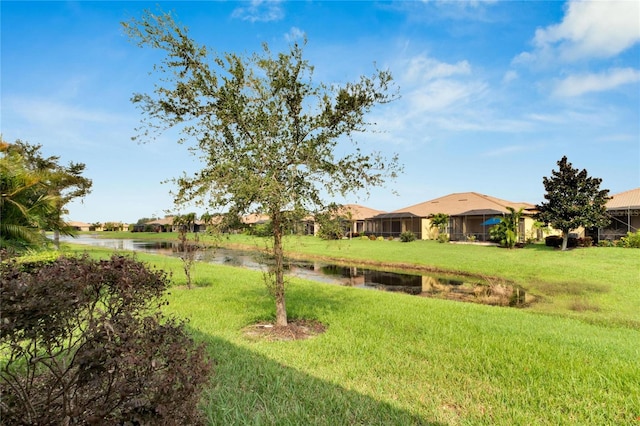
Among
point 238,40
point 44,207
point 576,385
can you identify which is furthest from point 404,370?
point 44,207

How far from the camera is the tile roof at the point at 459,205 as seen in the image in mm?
37438

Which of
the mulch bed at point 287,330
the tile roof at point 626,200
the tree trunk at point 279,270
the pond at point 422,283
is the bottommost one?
the pond at point 422,283

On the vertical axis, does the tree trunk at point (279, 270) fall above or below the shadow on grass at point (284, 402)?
above

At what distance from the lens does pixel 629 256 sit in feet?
66.0

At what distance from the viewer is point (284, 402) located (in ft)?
12.7

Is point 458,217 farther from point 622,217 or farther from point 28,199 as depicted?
point 28,199

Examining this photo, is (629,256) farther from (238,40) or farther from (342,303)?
(238,40)

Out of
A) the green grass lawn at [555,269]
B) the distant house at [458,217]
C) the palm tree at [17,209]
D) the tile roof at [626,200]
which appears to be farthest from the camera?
the distant house at [458,217]

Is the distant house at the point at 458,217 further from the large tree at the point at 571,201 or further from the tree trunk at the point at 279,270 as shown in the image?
the tree trunk at the point at 279,270

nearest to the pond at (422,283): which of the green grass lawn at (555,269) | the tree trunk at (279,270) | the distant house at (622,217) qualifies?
the green grass lawn at (555,269)

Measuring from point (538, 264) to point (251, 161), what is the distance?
18.8m

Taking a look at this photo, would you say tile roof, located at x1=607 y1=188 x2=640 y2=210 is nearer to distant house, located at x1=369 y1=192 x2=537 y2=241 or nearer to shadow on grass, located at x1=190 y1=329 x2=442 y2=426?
distant house, located at x1=369 y1=192 x2=537 y2=241

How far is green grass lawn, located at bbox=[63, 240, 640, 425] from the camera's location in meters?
3.79

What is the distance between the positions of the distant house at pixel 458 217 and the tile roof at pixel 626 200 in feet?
19.7
